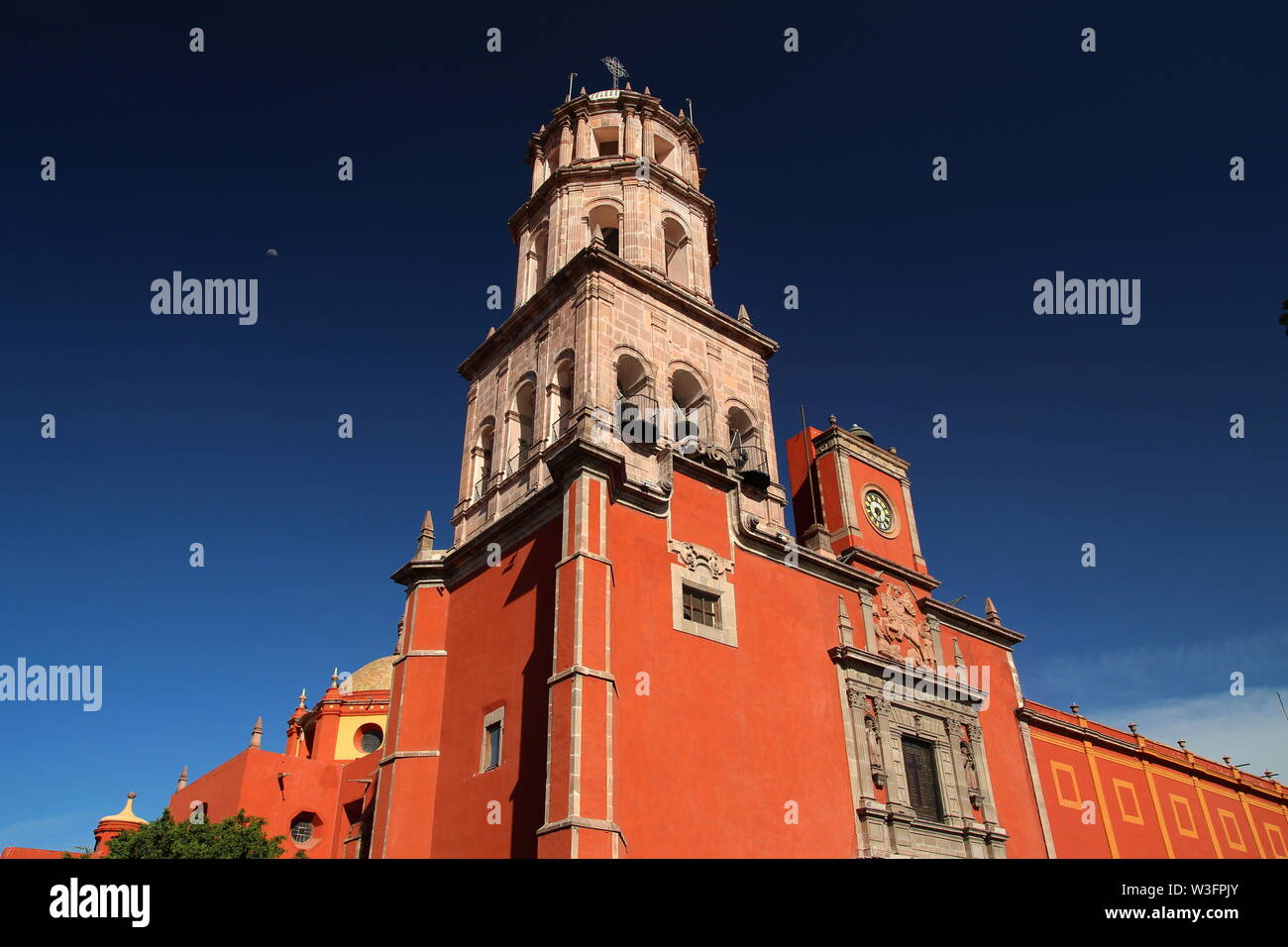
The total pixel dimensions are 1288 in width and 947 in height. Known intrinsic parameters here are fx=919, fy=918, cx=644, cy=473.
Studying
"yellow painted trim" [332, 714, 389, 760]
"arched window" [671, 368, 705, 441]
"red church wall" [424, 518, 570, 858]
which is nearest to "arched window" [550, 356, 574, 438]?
"arched window" [671, 368, 705, 441]

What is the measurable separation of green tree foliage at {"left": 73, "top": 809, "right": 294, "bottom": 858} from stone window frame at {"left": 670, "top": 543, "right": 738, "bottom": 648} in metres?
13.2

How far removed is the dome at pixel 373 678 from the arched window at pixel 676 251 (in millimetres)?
21322

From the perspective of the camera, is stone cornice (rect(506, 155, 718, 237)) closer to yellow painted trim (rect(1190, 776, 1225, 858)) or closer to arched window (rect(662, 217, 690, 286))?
arched window (rect(662, 217, 690, 286))

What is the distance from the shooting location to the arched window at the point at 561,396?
21562 millimetres

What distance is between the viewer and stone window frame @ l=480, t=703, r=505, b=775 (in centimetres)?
1752

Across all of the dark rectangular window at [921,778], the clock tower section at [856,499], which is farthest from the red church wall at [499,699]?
the dark rectangular window at [921,778]

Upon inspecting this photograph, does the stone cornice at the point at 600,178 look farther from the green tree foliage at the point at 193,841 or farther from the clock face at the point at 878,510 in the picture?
the green tree foliage at the point at 193,841

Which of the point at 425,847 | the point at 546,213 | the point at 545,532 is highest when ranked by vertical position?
the point at 546,213

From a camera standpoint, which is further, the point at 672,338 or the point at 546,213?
the point at 546,213
